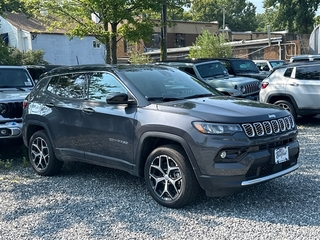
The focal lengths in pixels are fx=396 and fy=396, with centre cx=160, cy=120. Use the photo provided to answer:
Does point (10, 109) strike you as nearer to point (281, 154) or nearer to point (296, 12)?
point (281, 154)

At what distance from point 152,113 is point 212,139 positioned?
90 cm

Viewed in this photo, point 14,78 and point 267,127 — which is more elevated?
point 14,78

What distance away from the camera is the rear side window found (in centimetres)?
1028

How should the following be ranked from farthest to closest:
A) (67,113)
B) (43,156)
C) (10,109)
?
(10,109) → (43,156) → (67,113)

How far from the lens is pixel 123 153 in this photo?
5.27 m

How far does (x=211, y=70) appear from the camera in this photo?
514 inches

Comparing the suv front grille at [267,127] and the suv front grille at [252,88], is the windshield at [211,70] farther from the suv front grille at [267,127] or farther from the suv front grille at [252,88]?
the suv front grille at [267,127]

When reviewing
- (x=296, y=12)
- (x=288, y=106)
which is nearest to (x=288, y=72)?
(x=288, y=106)

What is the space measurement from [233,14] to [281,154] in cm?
7759

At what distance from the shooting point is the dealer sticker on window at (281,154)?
15.5 ft

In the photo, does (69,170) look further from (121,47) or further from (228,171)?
(121,47)

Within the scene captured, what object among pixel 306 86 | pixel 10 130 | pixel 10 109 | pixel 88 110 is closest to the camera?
pixel 88 110

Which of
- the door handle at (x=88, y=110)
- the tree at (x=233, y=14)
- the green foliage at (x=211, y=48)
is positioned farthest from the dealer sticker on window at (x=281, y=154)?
the tree at (x=233, y=14)

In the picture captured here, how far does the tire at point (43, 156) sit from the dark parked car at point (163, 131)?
17 mm
